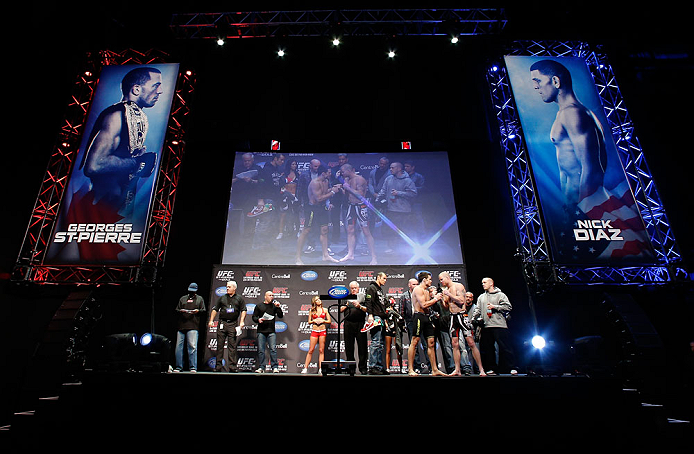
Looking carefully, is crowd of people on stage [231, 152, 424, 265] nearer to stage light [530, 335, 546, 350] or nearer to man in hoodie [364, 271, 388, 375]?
man in hoodie [364, 271, 388, 375]

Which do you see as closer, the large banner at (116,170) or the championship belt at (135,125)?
the large banner at (116,170)

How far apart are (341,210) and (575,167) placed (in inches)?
260

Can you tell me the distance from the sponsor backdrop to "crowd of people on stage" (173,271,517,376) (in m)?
1.07

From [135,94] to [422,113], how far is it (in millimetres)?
8757

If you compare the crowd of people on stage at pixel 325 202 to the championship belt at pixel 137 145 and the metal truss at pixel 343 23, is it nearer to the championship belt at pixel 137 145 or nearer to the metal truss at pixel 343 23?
the championship belt at pixel 137 145

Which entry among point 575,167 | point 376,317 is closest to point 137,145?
point 376,317

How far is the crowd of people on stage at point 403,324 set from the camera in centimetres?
664

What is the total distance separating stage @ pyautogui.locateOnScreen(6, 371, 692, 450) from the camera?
4.68 metres

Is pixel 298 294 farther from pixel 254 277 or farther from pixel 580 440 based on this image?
pixel 580 440

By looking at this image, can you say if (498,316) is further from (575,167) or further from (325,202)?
(325,202)

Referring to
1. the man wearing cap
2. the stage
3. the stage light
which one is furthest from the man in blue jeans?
the stage light

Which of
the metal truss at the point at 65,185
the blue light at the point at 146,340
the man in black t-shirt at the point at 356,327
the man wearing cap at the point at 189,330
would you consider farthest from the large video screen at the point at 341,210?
the man in black t-shirt at the point at 356,327

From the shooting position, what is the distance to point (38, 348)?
6855mm

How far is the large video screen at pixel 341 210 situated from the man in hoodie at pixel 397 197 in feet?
0.10
